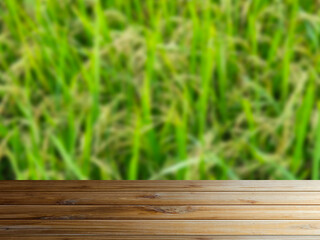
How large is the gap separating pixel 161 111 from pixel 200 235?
0.50 metres

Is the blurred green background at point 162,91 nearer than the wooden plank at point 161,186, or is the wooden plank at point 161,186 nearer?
the wooden plank at point 161,186

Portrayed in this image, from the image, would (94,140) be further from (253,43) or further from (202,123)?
(253,43)

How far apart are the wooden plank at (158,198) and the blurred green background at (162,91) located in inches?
4.7

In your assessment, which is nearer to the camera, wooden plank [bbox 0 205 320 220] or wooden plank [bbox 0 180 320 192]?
wooden plank [bbox 0 205 320 220]

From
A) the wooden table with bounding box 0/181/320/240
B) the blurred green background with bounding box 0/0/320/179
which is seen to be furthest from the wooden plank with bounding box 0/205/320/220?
the blurred green background with bounding box 0/0/320/179

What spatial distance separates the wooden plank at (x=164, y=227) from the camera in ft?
2.75

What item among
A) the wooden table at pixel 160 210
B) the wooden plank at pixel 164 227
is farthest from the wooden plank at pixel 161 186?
the wooden plank at pixel 164 227

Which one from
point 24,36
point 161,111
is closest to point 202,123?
point 161,111

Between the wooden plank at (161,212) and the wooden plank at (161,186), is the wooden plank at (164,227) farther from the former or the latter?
the wooden plank at (161,186)

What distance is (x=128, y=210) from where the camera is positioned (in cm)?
93

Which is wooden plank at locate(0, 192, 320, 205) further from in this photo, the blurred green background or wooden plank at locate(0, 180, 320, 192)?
the blurred green background

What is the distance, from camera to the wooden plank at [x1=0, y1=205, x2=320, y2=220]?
0.90 metres

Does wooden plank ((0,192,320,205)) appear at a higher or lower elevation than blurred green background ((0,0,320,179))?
lower

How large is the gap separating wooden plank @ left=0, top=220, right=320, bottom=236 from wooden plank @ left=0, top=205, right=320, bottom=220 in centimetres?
2
